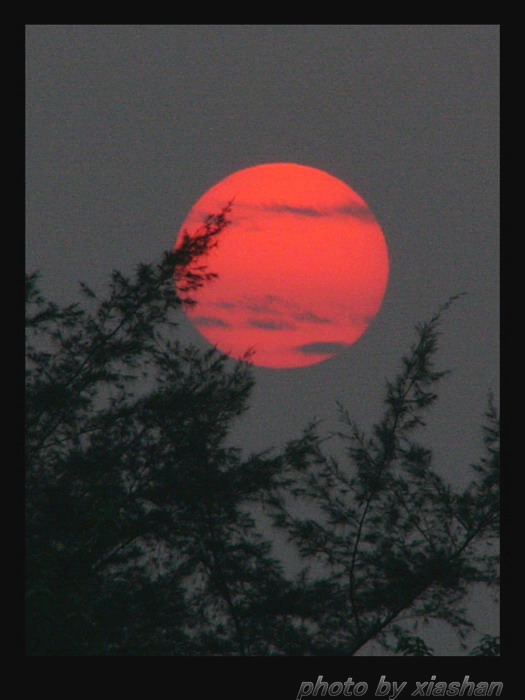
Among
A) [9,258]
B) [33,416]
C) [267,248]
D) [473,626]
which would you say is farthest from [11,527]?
[267,248]

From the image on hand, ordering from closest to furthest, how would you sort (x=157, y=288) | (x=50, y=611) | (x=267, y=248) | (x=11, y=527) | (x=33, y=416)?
→ (x=11, y=527)
(x=50, y=611)
(x=33, y=416)
(x=157, y=288)
(x=267, y=248)

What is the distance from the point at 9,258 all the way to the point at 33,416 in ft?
10.6

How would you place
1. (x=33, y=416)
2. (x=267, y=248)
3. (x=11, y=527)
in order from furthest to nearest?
(x=267, y=248), (x=33, y=416), (x=11, y=527)

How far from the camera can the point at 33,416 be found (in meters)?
16.1

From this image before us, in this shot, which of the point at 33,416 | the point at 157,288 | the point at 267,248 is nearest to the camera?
the point at 33,416

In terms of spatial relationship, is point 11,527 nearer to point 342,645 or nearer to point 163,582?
point 163,582

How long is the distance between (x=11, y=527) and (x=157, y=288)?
230 inches

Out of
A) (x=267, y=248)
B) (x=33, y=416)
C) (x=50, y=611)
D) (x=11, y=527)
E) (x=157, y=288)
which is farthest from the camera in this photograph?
(x=267, y=248)

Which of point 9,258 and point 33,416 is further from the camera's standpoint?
point 33,416
